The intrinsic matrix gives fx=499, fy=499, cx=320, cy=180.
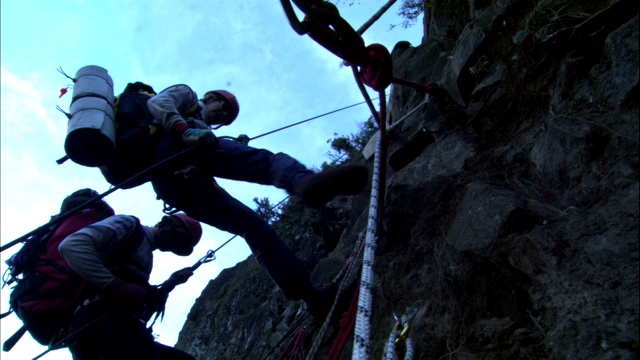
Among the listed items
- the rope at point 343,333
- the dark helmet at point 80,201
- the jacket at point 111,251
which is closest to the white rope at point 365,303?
the rope at point 343,333

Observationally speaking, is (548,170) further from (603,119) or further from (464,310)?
(464,310)

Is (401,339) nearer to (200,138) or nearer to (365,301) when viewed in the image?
(365,301)

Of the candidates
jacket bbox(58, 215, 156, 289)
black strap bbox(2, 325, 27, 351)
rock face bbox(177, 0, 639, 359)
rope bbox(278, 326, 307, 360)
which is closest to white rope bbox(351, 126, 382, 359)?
rock face bbox(177, 0, 639, 359)

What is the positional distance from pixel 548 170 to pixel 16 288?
136 inches

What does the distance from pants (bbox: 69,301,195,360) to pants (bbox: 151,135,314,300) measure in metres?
1.01

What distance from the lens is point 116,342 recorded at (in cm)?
326

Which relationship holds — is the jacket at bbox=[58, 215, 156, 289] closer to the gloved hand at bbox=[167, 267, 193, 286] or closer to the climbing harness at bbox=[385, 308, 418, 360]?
the gloved hand at bbox=[167, 267, 193, 286]

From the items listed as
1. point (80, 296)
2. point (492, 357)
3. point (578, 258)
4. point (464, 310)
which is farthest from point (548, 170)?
point (80, 296)

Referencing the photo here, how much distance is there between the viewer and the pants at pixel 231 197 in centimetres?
378

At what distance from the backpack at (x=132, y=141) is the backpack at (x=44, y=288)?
0.63 m

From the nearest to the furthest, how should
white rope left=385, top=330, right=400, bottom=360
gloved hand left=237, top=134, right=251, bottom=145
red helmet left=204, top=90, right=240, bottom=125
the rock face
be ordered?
the rock face, white rope left=385, top=330, right=400, bottom=360, gloved hand left=237, top=134, right=251, bottom=145, red helmet left=204, top=90, right=240, bottom=125

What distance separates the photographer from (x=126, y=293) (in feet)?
11.2

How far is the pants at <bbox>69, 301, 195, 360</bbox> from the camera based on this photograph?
326 cm

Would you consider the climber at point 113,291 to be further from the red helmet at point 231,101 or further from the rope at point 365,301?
the rope at point 365,301
